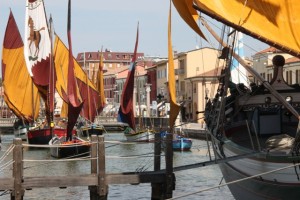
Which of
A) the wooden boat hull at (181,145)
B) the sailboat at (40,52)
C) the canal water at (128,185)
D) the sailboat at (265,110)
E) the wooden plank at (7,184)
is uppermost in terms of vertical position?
the sailboat at (40,52)

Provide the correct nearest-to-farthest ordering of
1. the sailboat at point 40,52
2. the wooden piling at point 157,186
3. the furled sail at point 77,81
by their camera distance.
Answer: the wooden piling at point 157,186 < the sailboat at point 40,52 < the furled sail at point 77,81

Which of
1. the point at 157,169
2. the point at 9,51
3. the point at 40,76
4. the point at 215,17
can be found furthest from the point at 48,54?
the point at 215,17

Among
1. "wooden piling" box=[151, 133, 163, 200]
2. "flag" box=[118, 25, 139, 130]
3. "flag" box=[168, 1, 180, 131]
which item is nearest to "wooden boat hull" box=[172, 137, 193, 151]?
"flag" box=[118, 25, 139, 130]

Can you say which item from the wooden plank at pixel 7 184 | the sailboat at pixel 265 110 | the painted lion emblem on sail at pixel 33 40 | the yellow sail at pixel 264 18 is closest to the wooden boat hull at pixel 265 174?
the sailboat at pixel 265 110

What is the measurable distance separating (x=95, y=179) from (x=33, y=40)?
30604 mm

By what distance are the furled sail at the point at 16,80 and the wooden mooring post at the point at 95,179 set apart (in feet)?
129

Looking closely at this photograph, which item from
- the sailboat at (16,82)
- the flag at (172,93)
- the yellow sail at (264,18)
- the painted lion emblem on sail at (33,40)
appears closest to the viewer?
the yellow sail at (264,18)

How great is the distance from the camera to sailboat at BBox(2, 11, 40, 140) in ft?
196

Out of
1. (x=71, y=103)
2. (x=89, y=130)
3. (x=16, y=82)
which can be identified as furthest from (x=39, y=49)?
(x=89, y=130)

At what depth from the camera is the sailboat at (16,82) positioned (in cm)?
5962

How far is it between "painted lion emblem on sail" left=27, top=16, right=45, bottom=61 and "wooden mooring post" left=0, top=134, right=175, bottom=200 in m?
28.6

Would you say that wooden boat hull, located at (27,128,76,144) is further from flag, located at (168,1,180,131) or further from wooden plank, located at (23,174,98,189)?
flag, located at (168,1,180,131)

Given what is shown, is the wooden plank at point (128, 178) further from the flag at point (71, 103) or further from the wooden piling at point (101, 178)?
the flag at point (71, 103)

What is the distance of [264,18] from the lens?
1694 cm
